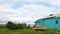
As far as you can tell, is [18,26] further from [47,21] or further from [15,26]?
[47,21]

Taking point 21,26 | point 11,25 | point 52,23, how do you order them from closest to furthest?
point 52,23, point 11,25, point 21,26

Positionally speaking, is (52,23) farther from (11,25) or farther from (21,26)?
(11,25)

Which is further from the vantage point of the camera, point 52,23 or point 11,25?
point 11,25

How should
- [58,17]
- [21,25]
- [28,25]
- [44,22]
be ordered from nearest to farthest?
[58,17]
[44,22]
[21,25]
[28,25]

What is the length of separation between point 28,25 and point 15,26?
7958 millimetres

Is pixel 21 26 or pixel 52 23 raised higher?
pixel 52 23

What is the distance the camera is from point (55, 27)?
3400cm

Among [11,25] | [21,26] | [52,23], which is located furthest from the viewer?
[21,26]

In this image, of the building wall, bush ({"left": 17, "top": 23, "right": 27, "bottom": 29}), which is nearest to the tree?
bush ({"left": 17, "top": 23, "right": 27, "bottom": 29})

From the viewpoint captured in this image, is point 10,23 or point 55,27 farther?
point 10,23

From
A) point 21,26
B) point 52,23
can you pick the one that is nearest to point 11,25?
point 21,26

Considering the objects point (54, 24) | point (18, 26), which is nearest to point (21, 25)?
point (18, 26)

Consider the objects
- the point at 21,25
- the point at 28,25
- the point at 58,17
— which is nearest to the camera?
the point at 58,17

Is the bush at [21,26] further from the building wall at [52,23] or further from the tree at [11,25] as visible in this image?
the building wall at [52,23]
